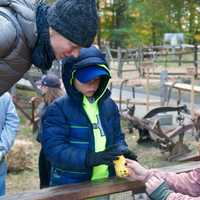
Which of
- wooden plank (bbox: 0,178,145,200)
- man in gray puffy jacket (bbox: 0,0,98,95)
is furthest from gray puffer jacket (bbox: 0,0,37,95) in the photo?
wooden plank (bbox: 0,178,145,200)

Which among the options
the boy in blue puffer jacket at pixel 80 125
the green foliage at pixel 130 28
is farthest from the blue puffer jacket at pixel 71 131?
the green foliage at pixel 130 28

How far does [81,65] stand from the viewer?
2.50 metres

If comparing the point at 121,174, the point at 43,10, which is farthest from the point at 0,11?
the point at 121,174

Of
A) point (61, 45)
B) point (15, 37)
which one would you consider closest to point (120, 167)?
point (61, 45)

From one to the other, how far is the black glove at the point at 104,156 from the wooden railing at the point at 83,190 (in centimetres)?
9

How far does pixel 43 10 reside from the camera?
1.93 m

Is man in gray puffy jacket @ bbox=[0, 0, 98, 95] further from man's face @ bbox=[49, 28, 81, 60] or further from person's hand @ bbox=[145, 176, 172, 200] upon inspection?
person's hand @ bbox=[145, 176, 172, 200]

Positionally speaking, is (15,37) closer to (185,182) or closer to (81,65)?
(81,65)

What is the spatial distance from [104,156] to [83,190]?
22 cm

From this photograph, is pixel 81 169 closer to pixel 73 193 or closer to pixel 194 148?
pixel 73 193

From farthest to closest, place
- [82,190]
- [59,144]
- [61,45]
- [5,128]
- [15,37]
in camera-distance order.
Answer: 1. [5,128]
2. [59,144]
3. [82,190]
4. [61,45]
5. [15,37]

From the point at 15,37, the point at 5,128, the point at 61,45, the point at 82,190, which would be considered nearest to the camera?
the point at 15,37

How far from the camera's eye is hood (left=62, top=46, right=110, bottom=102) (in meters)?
2.51

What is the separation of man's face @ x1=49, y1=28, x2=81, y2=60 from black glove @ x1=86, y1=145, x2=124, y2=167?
0.65 m
